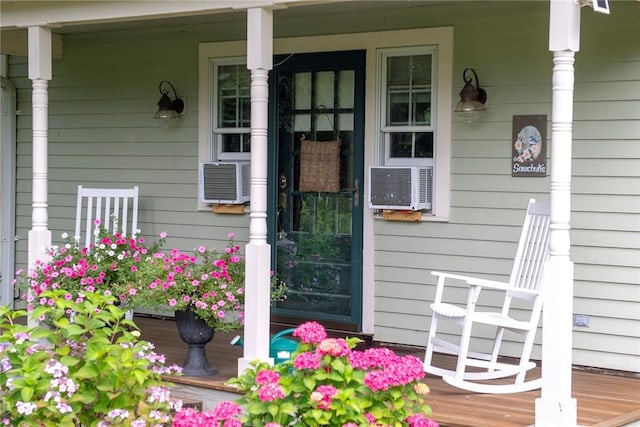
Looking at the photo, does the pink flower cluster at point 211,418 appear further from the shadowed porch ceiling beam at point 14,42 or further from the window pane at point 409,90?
the shadowed porch ceiling beam at point 14,42

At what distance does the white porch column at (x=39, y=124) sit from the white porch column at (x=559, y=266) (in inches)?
130

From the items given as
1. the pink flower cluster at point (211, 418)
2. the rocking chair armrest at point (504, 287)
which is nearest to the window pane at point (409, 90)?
the rocking chair armrest at point (504, 287)

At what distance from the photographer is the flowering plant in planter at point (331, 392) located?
123 inches

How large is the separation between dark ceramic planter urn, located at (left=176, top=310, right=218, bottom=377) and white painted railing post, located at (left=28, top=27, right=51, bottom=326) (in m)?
1.28

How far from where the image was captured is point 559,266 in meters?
4.08

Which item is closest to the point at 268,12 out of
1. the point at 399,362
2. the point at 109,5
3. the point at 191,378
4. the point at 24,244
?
the point at 109,5

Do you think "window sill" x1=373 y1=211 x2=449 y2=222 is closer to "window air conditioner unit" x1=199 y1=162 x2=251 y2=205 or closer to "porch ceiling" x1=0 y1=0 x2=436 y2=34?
"window air conditioner unit" x1=199 y1=162 x2=251 y2=205

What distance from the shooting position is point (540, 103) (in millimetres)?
5516

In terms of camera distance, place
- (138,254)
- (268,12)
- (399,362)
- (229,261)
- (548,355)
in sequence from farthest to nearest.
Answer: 1. (138,254)
2. (229,261)
3. (268,12)
4. (548,355)
5. (399,362)

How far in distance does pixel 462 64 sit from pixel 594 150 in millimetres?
1001

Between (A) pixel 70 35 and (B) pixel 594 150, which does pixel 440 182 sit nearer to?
(B) pixel 594 150

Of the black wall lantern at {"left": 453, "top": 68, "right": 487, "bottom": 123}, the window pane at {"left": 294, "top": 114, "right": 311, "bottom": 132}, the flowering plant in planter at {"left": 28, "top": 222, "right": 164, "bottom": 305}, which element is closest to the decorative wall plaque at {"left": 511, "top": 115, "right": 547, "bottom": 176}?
the black wall lantern at {"left": 453, "top": 68, "right": 487, "bottom": 123}

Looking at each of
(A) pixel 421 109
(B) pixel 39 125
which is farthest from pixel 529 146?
(B) pixel 39 125

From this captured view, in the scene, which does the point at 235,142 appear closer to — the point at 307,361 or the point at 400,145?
the point at 400,145
